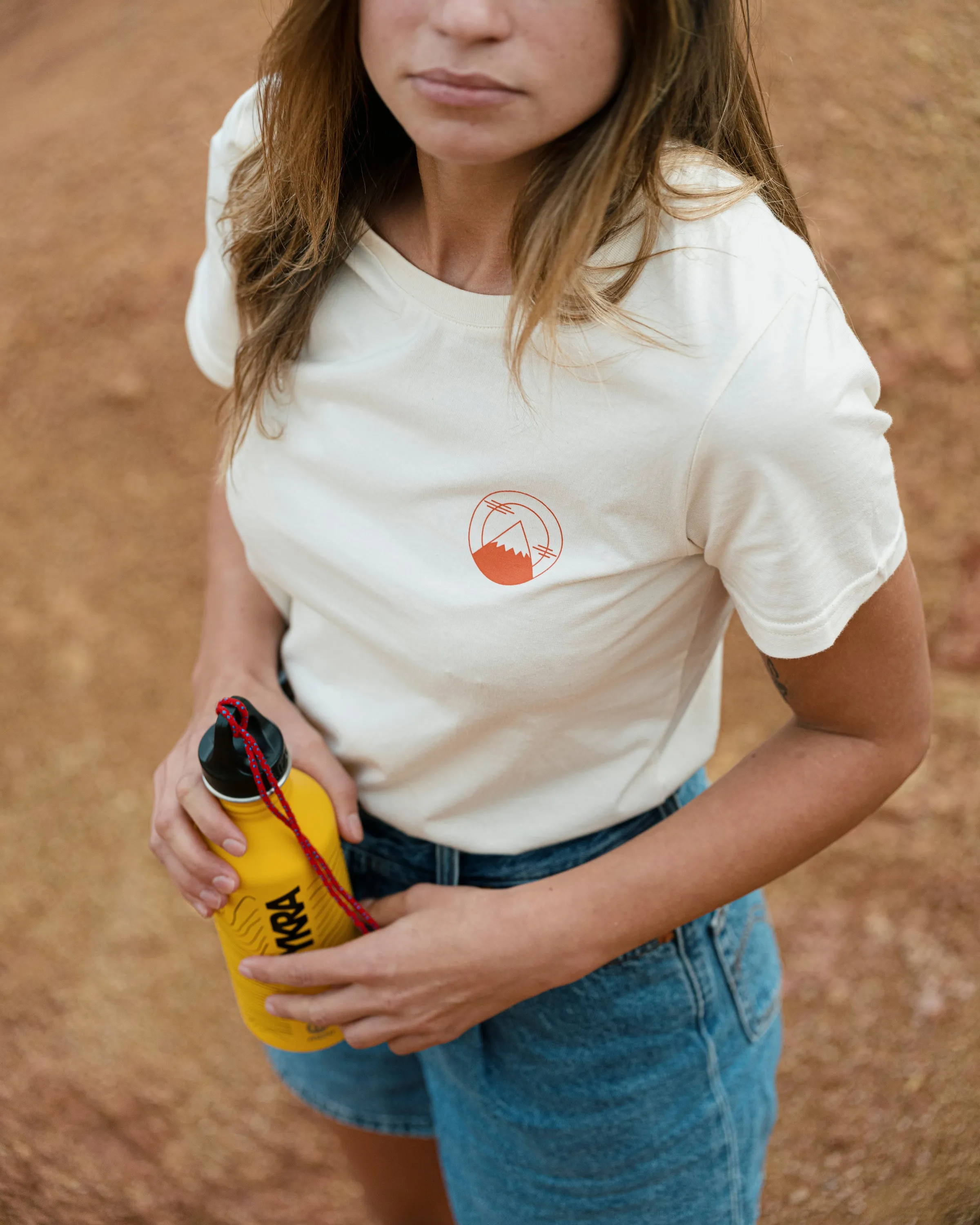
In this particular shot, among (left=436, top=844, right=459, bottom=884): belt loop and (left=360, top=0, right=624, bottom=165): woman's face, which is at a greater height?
(left=360, top=0, right=624, bottom=165): woman's face

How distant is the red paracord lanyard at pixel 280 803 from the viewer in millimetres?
886

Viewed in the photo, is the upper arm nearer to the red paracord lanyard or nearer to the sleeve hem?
the sleeve hem

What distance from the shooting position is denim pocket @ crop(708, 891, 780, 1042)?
109cm

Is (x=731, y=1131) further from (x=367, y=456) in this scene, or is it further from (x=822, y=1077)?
(x=822, y=1077)

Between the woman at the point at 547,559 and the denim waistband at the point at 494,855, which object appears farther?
the denim waistband at the point at 494,855

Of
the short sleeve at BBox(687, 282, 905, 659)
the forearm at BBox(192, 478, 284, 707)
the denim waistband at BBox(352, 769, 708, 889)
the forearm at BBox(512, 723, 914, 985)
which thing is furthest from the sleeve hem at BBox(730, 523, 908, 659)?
the forearm at BBox(192, 478, 284, 707)

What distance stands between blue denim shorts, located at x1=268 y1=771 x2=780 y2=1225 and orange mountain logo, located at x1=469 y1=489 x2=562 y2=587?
1.01 feet

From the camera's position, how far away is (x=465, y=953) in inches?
36.5

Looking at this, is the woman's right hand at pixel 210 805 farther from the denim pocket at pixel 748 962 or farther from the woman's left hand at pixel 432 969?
the denim pocket at pixel 748 962

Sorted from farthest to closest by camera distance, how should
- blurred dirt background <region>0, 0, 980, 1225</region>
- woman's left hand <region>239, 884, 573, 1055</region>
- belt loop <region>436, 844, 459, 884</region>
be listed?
blurred dirt background <region>0, 0, 980, 1225</region>
belt loop <region>436, 844, 459, 884</region>
woman's left hand <region>239, 884, 573, 1055</region>

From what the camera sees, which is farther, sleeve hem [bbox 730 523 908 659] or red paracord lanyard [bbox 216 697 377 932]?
red paracord lanyard [bbox 216 697 377 932]

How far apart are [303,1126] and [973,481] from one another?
2.29 m

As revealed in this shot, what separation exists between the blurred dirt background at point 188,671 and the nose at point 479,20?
2.09 metres

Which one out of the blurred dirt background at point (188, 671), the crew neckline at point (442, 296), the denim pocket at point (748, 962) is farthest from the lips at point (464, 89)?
the blurred dirt background at point (188, 671)
